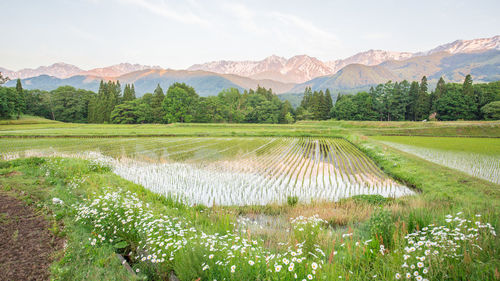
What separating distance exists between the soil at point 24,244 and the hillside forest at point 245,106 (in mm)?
70088

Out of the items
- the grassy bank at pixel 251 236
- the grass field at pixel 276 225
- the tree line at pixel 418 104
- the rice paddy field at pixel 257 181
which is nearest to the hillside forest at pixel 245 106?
the tree line at pixel 418 104

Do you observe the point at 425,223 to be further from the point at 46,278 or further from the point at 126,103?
the point at 126,103

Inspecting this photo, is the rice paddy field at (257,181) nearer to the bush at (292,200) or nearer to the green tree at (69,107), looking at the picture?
the bush at (292,200)

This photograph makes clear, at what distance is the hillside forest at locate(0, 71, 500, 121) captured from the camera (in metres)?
62.4

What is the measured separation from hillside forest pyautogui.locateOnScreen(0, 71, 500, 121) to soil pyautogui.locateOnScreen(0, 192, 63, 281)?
70.1 metres

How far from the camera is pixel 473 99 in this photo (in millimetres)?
61281

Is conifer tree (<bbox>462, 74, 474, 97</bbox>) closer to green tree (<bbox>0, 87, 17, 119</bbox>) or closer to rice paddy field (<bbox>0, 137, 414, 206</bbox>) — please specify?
rice paddy field (<bbox>0, 137, 414, 206</bbox>)

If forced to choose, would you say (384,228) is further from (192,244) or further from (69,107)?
(69,107)

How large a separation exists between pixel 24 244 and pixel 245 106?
90.7 metres

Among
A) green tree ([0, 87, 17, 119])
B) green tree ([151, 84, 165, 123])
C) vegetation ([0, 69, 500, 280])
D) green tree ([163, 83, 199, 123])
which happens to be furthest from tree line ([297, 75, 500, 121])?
green tree ([0, 87, 17, 119])

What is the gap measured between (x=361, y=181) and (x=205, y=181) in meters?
7.67

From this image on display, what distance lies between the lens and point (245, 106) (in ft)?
308

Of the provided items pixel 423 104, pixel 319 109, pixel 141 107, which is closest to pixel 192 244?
pixel 141 107

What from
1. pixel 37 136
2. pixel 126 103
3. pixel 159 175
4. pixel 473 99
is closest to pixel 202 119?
pixel 126 103
